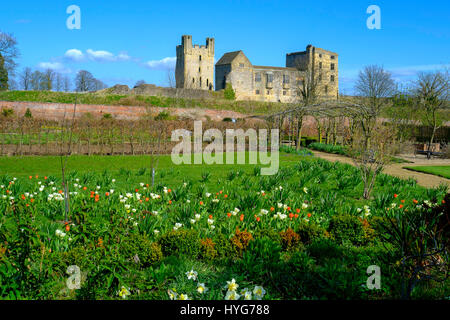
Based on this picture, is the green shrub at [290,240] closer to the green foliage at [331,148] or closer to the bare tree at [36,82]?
the green foliage at [331,148]

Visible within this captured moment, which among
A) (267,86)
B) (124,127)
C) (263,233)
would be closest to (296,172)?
(263,233)

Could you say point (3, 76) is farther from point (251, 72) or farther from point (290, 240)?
point (290, 240)

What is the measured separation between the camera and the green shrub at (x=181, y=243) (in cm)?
442

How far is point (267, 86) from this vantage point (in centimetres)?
5816

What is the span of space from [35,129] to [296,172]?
45.0 ft

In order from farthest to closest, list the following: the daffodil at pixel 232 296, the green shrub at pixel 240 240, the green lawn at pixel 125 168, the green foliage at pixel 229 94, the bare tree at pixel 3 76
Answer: the green foliage at pixel 229 94 < the bare tree at pixel 3 76 < the green lawn at pixel 125 168 < the green shrub at pixel 240 240 < the daffodil at pixel 232 296

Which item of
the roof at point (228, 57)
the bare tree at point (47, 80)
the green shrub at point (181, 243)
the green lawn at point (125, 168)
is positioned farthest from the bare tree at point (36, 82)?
the green shrub at point (181, 243)

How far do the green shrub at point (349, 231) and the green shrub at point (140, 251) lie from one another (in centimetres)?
241

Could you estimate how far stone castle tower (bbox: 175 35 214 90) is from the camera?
60594mm

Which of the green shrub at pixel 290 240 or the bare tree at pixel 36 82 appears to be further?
the bare tree at pixel 36 82

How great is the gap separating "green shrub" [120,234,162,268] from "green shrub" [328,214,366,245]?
7.89 ft

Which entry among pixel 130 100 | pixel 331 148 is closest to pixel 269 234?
pixel 331 148

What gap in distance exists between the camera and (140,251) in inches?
163

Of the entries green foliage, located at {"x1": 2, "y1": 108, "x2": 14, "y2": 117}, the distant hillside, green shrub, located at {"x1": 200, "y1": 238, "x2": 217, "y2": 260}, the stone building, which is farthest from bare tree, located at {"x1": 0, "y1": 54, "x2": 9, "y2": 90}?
green shrub, located at {"x1": 200, "y1": 238, "x2": 217, "y2": 260}
